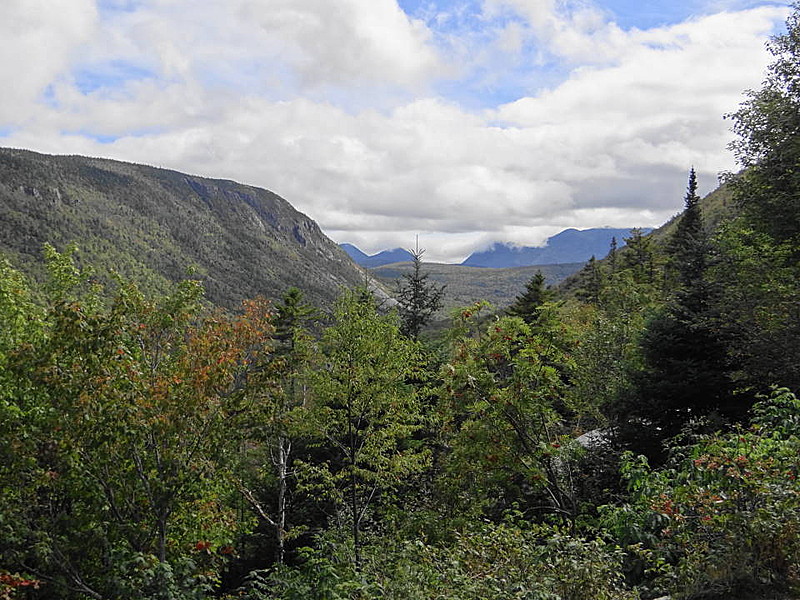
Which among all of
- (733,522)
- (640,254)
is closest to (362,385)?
(733,522)

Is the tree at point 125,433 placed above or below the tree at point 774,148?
below

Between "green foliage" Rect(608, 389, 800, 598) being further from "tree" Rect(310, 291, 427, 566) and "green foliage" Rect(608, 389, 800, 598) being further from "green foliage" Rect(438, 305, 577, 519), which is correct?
"tree" Rect(310, 291, 427, 566)

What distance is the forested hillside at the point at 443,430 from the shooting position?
6.00 meters

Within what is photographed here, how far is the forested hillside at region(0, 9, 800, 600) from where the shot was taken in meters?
6.00

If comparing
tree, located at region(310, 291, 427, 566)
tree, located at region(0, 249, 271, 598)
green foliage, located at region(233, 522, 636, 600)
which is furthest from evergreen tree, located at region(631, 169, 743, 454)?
tree, located at region(0, 249, 271, 598)

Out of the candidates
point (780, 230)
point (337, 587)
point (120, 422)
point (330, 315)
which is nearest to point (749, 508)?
point (337, 587)

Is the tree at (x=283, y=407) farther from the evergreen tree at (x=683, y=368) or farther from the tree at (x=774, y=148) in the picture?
the tree at (x=774, y=148)

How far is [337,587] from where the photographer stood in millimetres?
5879

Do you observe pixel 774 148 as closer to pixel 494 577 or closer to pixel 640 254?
pixel 494 577

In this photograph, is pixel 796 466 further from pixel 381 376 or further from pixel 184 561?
pixel 381 376

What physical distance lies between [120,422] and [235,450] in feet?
6.29

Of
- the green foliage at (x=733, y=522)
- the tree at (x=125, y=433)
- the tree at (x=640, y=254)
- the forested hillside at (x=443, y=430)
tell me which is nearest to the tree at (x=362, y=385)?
the forested hillside at (x=443, y=430)

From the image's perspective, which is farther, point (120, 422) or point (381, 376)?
point (381, 376)

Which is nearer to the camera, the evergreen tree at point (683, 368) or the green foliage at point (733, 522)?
the green foliage at point (733, 522)
